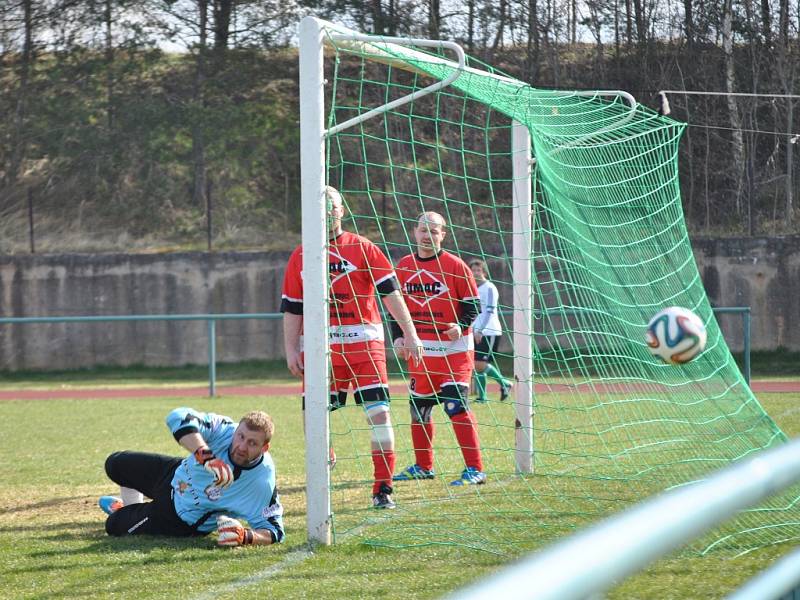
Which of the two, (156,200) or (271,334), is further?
(156,200)

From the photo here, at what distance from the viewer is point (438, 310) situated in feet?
23.1

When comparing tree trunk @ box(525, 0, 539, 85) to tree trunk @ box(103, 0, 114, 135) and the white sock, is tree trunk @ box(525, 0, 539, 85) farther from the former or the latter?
the white sock

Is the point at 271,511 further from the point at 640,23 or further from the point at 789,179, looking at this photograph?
the point at 640,23

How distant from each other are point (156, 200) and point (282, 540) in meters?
20.3

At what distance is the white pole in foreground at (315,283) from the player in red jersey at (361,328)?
0.64 meters

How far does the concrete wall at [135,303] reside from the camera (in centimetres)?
1942

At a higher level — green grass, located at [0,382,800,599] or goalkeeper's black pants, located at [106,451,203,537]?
goalkeeper's black pants, located at [106,451,203,537]

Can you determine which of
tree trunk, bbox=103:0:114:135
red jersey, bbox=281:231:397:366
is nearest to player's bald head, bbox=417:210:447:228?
Answer: red jersey, bbox=281:231:397:366

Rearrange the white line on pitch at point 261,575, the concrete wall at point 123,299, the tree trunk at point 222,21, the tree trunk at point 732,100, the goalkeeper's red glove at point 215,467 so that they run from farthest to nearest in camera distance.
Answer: the tree trunk at point 222,21 → the tree trunk at point 732,100 → the concrete wall at point 123,299 → the goalkeeper's red glove at point 215,467 → the white line on pitch at point 261,575

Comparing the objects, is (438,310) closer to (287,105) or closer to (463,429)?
(463,429)

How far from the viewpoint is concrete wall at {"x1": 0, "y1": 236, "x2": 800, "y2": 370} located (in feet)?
63.7

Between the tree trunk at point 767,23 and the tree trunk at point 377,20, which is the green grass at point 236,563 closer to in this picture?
the tree trunk at point 377,20

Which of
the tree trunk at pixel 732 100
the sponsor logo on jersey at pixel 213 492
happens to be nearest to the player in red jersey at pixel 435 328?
the sponsor logo on jersey at pixel 213 492

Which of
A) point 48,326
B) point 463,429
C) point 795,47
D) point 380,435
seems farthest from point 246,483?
point 795,47
